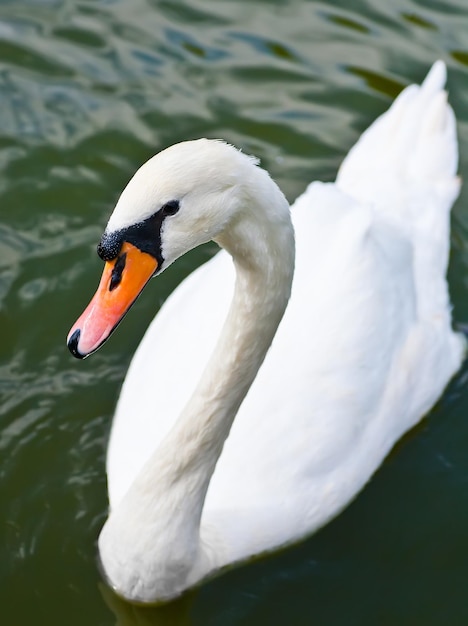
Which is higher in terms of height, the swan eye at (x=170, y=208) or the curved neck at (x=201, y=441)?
the swan eye at (x=170, y=208)

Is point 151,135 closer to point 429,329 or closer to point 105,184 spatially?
point 105,184

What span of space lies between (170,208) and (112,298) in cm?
36

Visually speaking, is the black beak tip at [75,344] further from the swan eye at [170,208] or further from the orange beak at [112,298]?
the swan eye at [170,208]

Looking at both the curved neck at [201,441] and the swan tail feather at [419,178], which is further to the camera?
the swan tail feather at [419,178]

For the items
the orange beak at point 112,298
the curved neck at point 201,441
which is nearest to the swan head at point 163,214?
the orange beak at point 112,298

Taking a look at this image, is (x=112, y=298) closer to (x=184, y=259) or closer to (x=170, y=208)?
(x=170, y=208)

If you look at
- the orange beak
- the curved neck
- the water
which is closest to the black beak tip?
the orange beak

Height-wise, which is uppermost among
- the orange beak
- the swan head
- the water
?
the swan head

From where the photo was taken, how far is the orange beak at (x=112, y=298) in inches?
143

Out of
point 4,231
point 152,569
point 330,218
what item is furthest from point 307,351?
point 4,231

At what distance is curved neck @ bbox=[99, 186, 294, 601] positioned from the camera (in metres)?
3.93

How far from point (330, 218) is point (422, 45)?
3130mm

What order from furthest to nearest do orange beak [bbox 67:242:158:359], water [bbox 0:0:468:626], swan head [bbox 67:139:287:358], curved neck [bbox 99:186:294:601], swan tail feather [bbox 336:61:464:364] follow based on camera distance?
swan tail feather [bbox 336:61:464:364] < water [bbox 0:0:468:626] < curved neck [bbox 99:186:294:601] < orange beak [bbox 67:242:158:359] < swan head [bbox 67:139:287:358]

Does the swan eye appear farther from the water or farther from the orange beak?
the water
